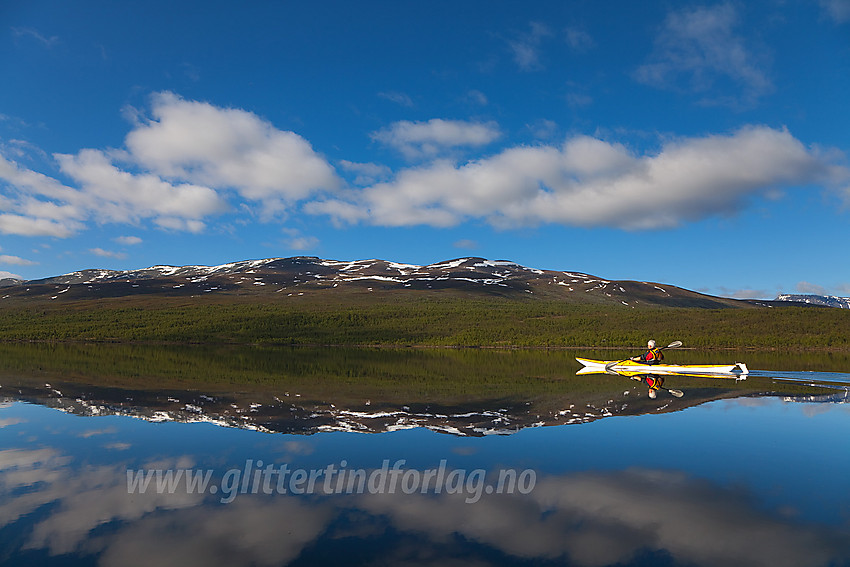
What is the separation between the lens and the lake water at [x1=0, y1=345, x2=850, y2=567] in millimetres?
10672

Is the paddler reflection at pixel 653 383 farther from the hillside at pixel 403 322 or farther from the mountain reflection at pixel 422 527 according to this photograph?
the hillside at pixel 403 322

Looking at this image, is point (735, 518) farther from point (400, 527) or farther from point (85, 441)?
point (85, 441)

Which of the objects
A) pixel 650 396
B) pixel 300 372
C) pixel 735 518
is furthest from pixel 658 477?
pixel 300 372

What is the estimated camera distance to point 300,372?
46.3 meters

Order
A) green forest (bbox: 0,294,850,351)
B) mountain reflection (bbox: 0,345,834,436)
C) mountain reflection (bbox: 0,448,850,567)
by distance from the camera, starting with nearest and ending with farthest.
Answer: mountain reflection (bbox: 0,448,850,567) < mountain reflection (bbox: 0,345,834,436) < green forest (bbox: 0,294,850,351)

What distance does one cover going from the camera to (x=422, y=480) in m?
14.9

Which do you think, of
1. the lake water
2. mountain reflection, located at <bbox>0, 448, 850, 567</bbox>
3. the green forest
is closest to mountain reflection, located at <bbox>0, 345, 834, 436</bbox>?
the lake water

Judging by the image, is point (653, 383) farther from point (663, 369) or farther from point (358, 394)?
point (358, 394)

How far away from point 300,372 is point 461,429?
27394 mm

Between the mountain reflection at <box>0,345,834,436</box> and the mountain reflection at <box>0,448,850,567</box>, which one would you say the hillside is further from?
the mountain reflection at <box>0,448,850,567</box>

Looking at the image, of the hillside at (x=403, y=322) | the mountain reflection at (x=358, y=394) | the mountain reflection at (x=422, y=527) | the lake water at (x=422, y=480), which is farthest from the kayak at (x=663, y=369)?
the hillside at (x=403, y=322)

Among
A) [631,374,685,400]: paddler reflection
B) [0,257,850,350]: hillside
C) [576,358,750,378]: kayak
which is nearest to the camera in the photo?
[631,374,685,400]: paddler reflection

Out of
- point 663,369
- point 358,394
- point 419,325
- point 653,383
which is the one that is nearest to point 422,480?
point 358,394

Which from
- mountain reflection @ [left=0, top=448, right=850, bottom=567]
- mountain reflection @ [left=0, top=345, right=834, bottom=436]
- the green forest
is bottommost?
mountain reflection @ [left=0, top=448, right=850, bottom=567]
